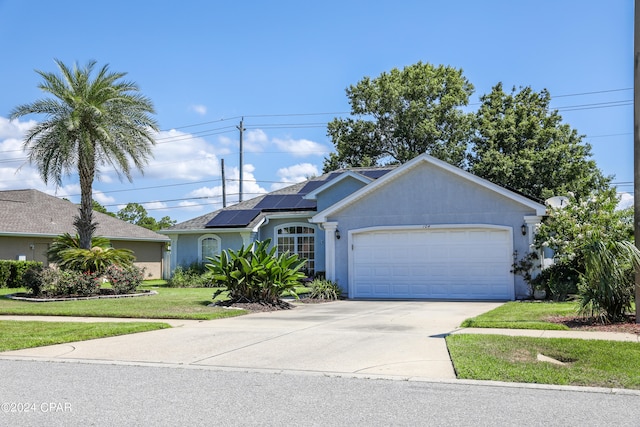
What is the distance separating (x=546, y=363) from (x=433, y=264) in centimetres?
1189

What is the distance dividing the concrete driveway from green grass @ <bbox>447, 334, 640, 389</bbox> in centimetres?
38

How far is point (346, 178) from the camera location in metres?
26.5

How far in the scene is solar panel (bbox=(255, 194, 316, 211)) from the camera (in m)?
27.5

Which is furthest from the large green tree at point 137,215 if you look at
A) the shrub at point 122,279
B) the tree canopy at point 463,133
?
the shrub at point 122,279

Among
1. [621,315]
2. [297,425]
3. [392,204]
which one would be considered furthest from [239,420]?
[392,204]

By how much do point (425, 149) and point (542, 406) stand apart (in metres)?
37.5

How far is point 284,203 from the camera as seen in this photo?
28203mm

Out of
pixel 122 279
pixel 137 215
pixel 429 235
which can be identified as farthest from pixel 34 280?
pixel 137 215

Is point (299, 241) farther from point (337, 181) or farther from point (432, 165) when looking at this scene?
point (432, 165)

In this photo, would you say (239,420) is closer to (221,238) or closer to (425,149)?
(221,238)

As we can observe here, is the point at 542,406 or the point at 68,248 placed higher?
the point at 68,248

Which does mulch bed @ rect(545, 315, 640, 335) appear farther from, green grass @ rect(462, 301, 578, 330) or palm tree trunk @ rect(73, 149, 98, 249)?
palm tree trunk @ rect(73, 149, 98, 249)

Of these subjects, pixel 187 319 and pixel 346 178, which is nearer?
pixel 187 319

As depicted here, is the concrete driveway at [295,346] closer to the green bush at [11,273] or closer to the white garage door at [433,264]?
the white garage door at [433,264]
